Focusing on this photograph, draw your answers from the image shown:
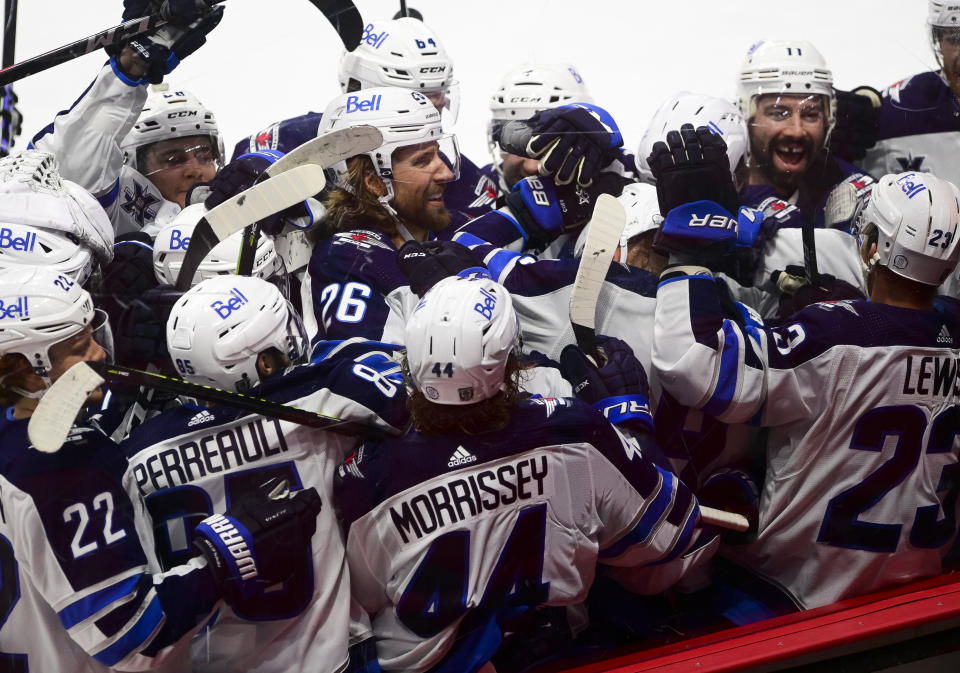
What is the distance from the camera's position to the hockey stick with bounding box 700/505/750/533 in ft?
6.15

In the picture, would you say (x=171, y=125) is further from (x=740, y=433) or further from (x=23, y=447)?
(x=740, y=433)

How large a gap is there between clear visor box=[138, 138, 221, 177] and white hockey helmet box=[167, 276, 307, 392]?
56 centimetres

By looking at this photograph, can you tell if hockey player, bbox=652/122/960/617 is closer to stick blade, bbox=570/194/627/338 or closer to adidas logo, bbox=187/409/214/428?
stick blade, bbox=570/194/627/338

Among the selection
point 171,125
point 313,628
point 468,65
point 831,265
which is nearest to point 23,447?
point 313,628

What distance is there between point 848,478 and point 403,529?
84 cm

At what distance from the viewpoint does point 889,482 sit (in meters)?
1.91

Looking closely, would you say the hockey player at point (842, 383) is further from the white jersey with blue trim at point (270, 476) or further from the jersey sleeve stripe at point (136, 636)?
the jersey sleeve stripe at point (136, 636)

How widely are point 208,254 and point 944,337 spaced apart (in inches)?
53.4

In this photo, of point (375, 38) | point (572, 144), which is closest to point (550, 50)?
point (572, 144)

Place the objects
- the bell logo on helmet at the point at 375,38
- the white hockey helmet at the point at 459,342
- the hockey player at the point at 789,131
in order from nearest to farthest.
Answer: the white hockey helmet at the point at 459,342 → the hockey player at the point at 789,131 → the bell logo on helmet at the point at 375,38

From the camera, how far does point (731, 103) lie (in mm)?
2176

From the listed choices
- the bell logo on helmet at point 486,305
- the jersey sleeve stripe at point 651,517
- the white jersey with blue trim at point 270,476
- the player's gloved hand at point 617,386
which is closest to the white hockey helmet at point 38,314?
the white jersey with blue trim at point 270,476

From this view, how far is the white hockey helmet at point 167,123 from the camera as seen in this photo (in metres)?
2.06

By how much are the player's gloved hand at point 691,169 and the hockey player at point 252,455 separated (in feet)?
1.96
